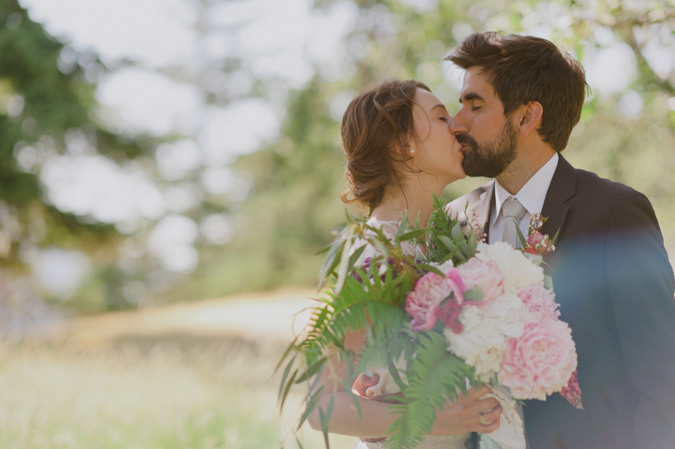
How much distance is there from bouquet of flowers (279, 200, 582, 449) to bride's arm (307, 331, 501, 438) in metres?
0.08

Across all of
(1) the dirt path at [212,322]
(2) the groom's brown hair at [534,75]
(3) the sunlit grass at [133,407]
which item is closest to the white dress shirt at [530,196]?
(2) the groom's brown hair at [534,75]

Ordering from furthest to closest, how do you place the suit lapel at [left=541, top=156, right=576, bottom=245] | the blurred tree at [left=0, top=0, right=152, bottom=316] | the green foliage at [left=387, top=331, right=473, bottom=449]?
the blurred tree at [left=0, top=0, right=152, bottom=316] → the suit lapel at [left=541, top=156, right=576, bottom=245] → the green foliage at [left=387, top=331, right=473, bottom=449]

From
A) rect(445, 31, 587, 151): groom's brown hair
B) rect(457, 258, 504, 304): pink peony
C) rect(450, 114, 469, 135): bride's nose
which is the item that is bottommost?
rect(457, 258, 504, 304): pink peony

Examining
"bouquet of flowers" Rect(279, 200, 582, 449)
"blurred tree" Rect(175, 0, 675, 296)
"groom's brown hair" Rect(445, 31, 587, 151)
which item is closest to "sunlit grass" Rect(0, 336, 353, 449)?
"blurred tree" Rect(175, 0, 675, 296)

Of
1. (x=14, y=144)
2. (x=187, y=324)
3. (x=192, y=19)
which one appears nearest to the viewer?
(x=14, y=144)

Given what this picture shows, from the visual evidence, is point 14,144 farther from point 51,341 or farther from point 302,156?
point 302,156

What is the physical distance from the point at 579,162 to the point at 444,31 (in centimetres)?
756

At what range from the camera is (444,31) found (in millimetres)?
12047

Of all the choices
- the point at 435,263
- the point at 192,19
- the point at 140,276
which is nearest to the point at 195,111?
the point at 192,19

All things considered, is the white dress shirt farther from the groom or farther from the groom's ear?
the groom's ear

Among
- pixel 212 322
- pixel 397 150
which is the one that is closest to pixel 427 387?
pixel 397 150

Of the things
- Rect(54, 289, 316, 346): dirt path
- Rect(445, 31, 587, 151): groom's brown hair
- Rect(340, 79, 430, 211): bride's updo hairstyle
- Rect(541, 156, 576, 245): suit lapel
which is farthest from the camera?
Rect(54, 289, 316, 346): dirt path

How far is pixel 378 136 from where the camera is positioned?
3.08 metres

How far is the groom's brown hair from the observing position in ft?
11.3
